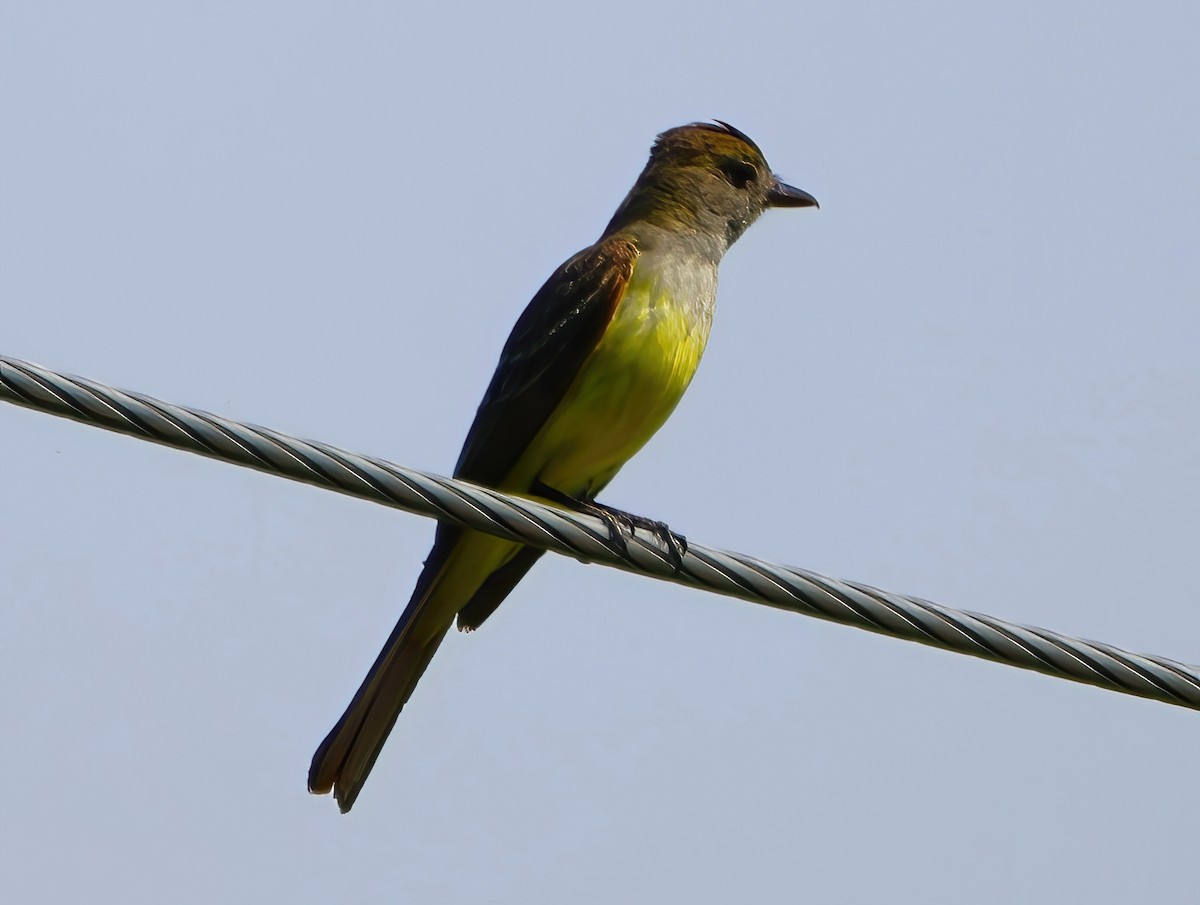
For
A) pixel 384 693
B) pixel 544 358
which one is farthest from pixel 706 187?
pixel 384 693

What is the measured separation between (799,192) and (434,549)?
2655mm

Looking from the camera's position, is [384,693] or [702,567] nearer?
[702,567]

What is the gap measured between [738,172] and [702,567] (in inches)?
144

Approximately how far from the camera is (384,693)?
5.96 metres

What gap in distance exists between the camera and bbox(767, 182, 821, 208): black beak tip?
24.9ft

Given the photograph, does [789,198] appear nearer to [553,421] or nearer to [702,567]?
[553,421]

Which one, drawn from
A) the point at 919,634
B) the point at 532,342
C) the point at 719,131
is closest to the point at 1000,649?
the point at 919,634

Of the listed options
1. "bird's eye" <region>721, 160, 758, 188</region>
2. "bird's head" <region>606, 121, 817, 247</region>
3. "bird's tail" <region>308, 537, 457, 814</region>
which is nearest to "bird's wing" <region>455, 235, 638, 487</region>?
"bird's tail" <region>308, 537, 457, 814</region>

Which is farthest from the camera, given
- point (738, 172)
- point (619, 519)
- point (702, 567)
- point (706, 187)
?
point (738, 172)

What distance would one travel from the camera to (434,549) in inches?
238

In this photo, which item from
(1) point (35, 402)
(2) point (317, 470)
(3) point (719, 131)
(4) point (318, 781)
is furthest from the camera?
(3) point (719, 131)

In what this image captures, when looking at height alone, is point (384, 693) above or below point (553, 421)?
below

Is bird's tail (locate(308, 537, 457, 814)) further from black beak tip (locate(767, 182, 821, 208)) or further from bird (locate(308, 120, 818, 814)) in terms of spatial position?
black beak tip (locate(767, 182, 821, 208))

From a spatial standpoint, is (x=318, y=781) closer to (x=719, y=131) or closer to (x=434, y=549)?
(x=434, y=549)
